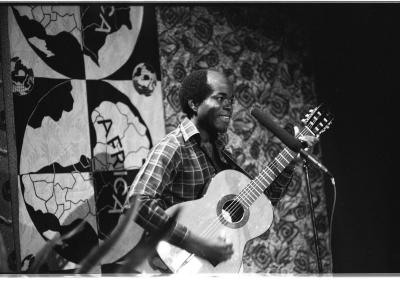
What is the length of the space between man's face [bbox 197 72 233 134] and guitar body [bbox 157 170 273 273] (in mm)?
298

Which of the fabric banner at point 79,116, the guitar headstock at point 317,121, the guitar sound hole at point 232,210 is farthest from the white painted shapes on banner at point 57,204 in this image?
the guitar headstock at point 317,121

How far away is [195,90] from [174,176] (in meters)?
0.54

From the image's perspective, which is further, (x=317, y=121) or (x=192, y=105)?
(x=192, y=105)

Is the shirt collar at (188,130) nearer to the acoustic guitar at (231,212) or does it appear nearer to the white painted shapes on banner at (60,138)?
the acoustic guitar at (231,212)

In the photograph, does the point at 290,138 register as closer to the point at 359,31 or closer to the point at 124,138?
the point at 124,138

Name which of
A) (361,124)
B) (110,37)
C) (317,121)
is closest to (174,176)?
(317,121)

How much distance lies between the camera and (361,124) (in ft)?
12.5

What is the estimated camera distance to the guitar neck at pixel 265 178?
273 cm

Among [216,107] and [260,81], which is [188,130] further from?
[260,81]

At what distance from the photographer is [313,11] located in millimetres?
4156

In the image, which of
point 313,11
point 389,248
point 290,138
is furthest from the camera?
point 313,11

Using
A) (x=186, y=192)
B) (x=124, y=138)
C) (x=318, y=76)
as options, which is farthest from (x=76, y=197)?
(x=318, y=76)

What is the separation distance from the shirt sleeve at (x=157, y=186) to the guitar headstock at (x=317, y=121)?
71 cm

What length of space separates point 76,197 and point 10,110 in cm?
65
